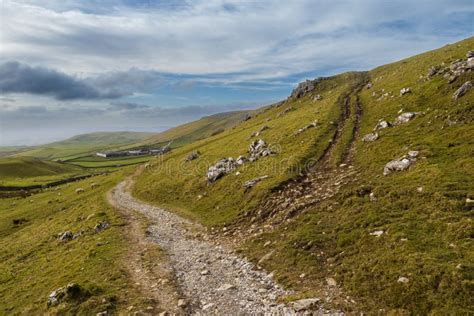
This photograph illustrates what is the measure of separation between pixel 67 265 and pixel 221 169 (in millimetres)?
25959

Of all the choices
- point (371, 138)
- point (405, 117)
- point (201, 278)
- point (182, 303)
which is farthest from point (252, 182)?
point (405, 117)

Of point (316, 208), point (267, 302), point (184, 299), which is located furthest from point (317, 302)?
point (316, 208)

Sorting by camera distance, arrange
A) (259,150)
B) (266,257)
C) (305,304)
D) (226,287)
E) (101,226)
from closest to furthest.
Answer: (305,304), (226,287), (266,257), (101,226), (259,150)

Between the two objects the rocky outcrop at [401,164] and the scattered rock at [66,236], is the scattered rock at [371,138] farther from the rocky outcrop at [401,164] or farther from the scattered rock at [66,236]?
the scattered rock at [66,236]

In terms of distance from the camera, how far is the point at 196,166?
2399 inches

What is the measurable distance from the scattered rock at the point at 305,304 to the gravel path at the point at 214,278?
15.0 inches

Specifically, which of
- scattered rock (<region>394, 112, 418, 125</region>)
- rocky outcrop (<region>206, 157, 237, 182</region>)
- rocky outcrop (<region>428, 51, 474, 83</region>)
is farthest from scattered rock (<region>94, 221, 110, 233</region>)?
rocky outcrop (<region>428, 51, 474, 83</region>)

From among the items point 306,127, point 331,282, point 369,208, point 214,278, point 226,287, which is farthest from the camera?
point 306,127

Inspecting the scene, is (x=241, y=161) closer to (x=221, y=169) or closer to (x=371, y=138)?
(x=221, y=169)

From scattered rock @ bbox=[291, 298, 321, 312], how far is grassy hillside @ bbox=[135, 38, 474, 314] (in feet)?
2.37

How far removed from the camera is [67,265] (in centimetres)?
2798

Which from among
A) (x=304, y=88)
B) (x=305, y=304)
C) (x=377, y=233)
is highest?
(x=304, y=88)

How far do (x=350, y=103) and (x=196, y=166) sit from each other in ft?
137

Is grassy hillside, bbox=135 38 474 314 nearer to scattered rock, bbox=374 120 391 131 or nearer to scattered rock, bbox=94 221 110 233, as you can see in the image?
scattered rock, bbox=374 120 391 131
